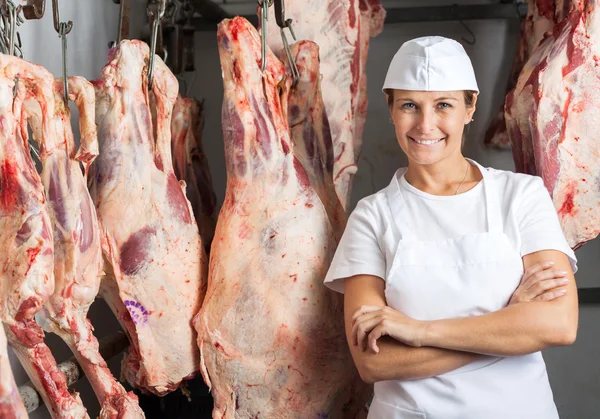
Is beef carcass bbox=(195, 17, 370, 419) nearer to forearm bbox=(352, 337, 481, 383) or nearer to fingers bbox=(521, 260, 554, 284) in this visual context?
forearm bbox=(352, 337, 481, 383)

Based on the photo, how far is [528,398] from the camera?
5.90ft

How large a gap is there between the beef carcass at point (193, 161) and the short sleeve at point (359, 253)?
702 mm

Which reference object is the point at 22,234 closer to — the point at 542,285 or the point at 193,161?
the point at 193,161

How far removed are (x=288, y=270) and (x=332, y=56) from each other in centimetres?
75

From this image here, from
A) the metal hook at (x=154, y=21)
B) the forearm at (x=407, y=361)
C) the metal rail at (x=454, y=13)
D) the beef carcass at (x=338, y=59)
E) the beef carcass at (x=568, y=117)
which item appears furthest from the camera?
the metal rail at (x=454, y=13)

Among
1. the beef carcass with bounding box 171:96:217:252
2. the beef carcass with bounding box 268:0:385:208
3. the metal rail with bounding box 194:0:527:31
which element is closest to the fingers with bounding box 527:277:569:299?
the beef carcass with bounding box 268:0:385:208

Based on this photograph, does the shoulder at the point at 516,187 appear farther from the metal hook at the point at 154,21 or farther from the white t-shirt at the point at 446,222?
the metal hook at the point at 154,21

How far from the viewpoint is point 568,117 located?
218 centimetres

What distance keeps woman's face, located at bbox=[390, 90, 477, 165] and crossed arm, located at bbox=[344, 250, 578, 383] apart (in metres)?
0.33

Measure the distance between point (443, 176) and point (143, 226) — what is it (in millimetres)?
759

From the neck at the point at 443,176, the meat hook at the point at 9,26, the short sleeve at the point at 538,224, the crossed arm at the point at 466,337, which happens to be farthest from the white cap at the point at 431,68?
the meat hook at the point at 9,26

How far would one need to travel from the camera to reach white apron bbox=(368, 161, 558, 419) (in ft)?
5.85

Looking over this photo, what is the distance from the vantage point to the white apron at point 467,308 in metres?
1.78

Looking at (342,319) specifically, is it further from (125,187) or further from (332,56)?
(332,56)
